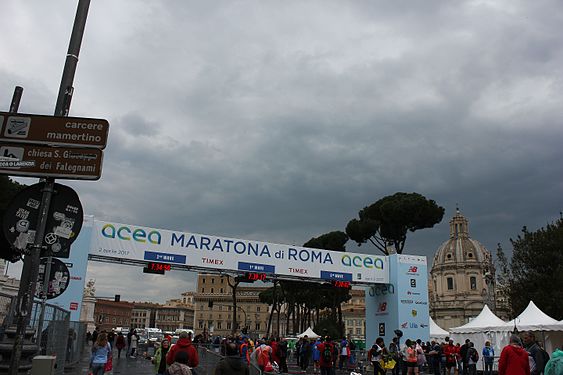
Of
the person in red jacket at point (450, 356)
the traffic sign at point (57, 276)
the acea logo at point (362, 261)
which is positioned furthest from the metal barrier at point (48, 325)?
the acea logo at point (362, 261)

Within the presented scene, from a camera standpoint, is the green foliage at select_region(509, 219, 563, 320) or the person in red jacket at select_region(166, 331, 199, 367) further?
the green foliage at select_region(509, 219, 563, 320)

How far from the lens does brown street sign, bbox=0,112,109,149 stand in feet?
18.4

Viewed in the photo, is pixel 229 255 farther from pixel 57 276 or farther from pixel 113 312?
pixel 113 312

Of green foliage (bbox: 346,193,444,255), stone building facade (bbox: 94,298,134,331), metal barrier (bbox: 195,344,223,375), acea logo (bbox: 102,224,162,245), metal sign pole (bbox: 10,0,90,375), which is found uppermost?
green foliage (bbox: 346,193,444,255)

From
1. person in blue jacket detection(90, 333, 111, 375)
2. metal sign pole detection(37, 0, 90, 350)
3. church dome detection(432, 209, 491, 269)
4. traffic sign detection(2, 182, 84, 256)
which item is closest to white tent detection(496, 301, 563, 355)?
person in blue jacket detection(90, 333, 111, 375)

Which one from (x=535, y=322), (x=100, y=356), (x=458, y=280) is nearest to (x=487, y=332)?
(x=535, y=322)

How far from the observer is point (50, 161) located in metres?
5.51

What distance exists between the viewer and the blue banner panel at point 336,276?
27516 millimetres

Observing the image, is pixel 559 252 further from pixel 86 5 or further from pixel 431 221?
pixel 86 5

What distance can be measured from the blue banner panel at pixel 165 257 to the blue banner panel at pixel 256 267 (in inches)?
118

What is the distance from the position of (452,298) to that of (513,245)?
67.4 m

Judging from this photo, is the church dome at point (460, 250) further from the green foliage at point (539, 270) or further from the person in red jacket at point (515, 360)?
the person in red jacket at point (515, 360)

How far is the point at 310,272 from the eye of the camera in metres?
27.1

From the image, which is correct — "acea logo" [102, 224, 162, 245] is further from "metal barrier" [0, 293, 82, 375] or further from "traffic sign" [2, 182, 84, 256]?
"traffic sign" [2, 182, 84, 256]
